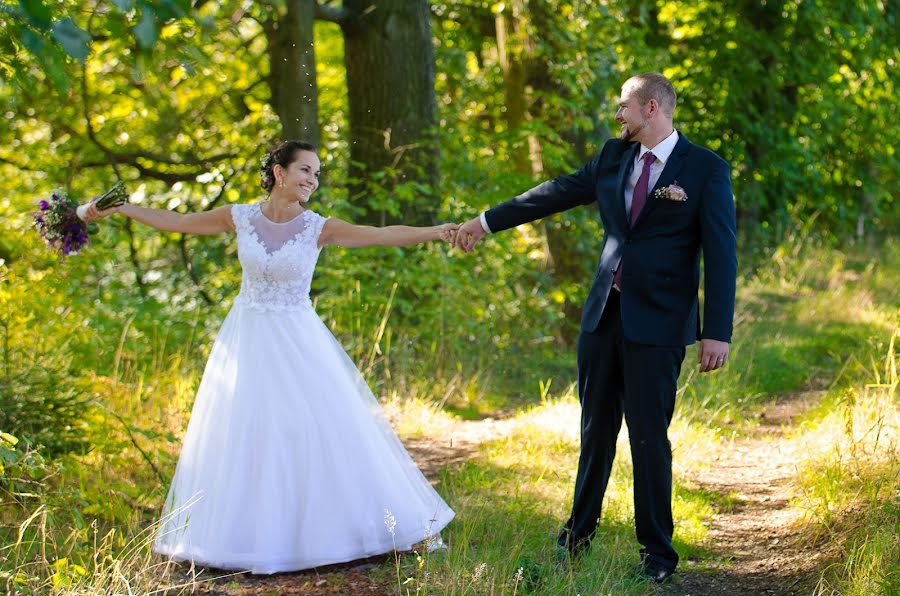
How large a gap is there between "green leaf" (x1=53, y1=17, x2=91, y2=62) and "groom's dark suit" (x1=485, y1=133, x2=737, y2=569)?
8.12 ft

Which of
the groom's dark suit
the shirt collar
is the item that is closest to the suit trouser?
the groom's dark suit

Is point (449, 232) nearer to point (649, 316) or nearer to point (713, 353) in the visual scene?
point (649, 316)

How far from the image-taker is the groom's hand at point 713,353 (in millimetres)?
3938

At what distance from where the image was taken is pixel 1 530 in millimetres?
4457

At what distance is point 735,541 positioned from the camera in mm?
4711

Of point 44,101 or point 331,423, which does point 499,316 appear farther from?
point 44,101

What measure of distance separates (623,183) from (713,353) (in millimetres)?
777

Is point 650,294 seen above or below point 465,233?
below

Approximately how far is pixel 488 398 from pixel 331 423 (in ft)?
11.3

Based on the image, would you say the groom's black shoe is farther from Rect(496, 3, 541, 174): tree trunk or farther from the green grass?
Rect(496, 3, 541, 174): tree trunk

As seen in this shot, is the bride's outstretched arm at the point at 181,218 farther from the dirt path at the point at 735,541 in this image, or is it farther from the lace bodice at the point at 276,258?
the dirt path at the point at 735,541

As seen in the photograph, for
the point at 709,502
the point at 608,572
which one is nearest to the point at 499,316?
the point at 709,502

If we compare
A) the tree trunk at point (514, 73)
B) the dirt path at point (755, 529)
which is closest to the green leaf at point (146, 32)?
the dirt path at point (755, 529)

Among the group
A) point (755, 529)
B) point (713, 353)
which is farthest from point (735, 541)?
point (713, 353)
